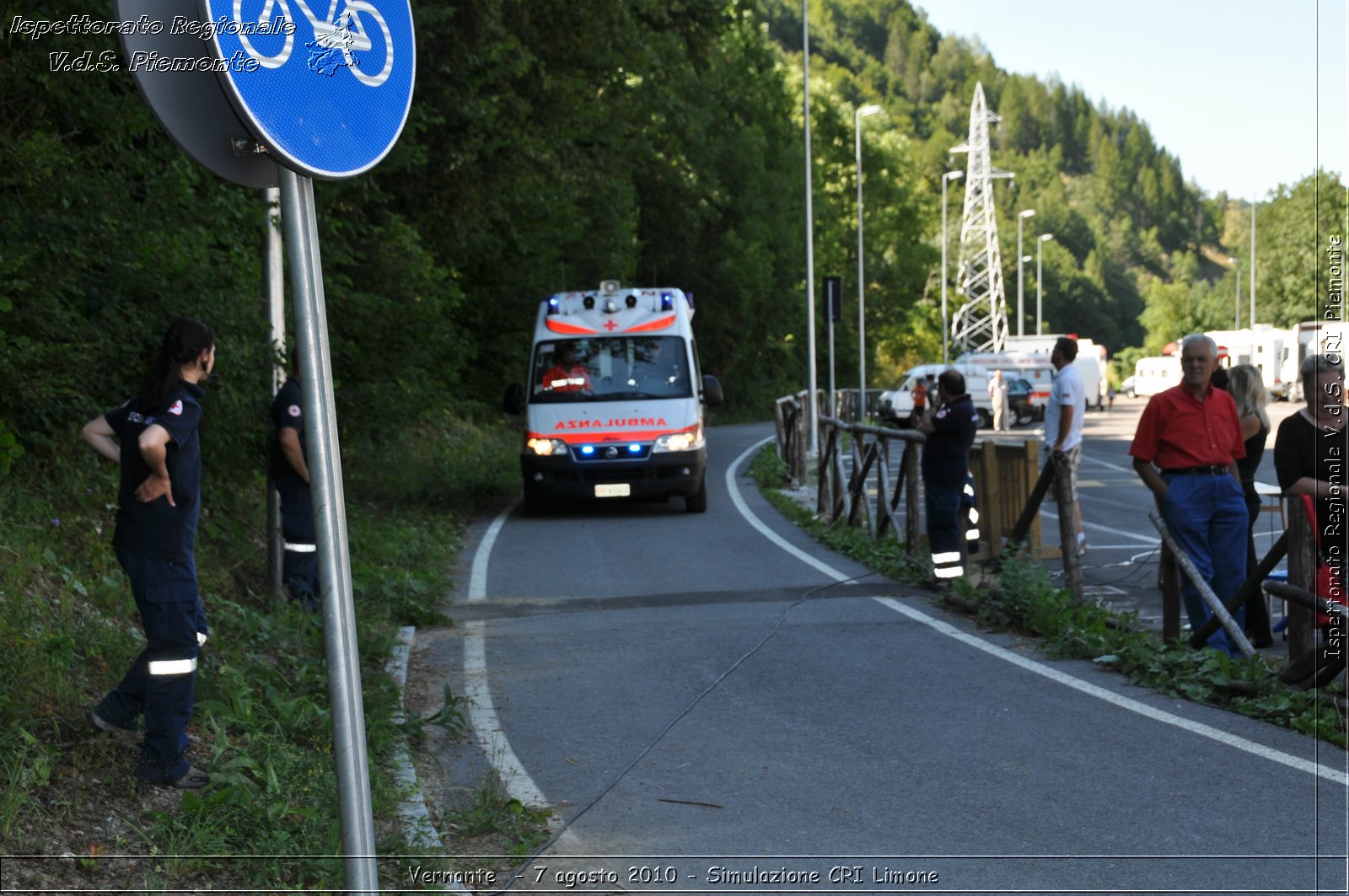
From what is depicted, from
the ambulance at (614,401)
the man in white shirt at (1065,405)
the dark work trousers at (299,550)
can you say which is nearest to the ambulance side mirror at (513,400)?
the ambulance at (614,401)

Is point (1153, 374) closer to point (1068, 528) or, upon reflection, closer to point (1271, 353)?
point (1271, 353)

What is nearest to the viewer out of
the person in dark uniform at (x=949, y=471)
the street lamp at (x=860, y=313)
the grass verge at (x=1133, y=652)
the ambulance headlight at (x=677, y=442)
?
the grass verge at (x=1133, y=652)

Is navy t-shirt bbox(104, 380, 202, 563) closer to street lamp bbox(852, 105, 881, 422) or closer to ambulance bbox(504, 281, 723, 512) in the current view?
ambulance bbox(504, 281, 723, 512)

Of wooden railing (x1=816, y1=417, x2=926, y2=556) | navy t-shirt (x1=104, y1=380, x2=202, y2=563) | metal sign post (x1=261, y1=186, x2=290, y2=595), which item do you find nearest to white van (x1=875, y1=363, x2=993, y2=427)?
wooden railing (x1=816, y1=417, x2=926, y2=556)

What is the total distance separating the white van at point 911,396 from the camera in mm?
40422

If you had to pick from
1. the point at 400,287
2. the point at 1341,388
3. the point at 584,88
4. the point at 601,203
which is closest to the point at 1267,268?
the point at 601,203

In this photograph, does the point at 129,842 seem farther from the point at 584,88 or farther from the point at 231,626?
the point at 584,88

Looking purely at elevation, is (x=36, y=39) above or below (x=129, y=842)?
above

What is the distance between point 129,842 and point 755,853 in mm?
2121

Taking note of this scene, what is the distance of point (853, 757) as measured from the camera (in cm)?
633

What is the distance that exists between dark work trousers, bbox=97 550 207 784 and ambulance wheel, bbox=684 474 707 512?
12.6 m

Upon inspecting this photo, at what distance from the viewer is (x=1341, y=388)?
7.03 meters

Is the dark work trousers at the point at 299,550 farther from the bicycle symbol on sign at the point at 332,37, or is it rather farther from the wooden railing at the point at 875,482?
the bicycle symbol on sign at the point at 332,37

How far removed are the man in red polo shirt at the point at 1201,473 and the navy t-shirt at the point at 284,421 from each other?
5474 millimetres
